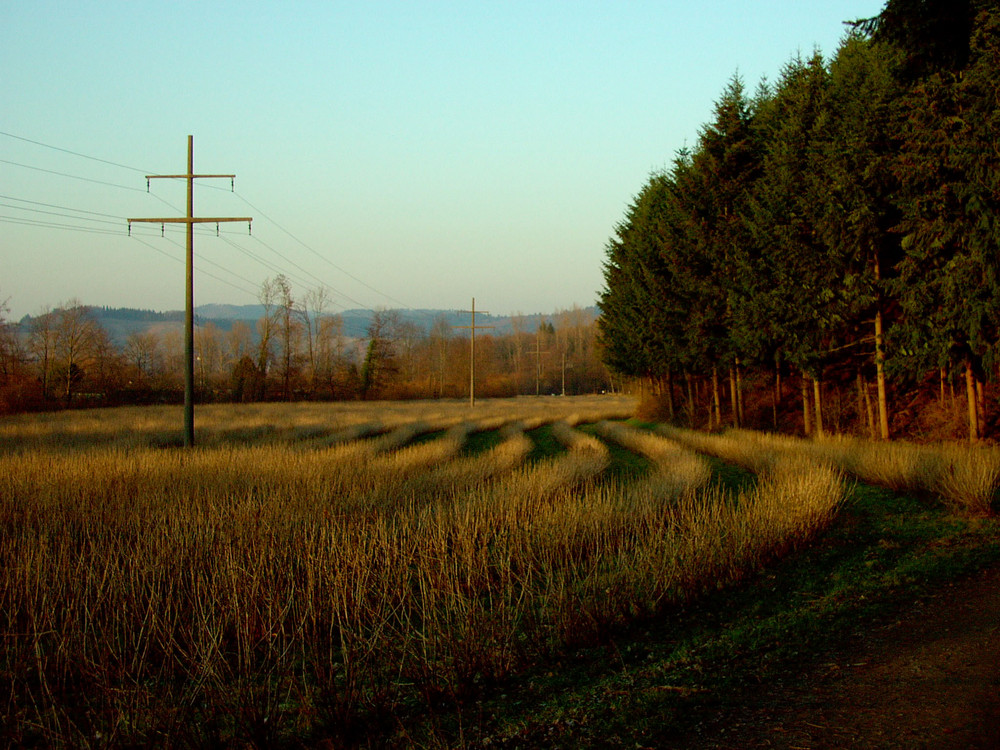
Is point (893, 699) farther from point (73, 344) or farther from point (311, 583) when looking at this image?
point (73, 344)

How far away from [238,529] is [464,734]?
4.56 meters

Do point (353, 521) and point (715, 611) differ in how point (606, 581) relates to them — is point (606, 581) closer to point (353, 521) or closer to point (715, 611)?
point (715, 611)

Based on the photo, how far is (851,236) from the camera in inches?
727

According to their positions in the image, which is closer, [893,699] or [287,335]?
[893,699]

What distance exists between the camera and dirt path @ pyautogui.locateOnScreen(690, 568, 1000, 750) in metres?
3.83

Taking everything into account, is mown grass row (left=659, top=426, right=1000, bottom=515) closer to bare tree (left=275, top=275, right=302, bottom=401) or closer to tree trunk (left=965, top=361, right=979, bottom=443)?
tree trunk (left=965, top=361, right=979, bottom=443)

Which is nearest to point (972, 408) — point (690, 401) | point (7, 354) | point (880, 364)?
point (880, 364)

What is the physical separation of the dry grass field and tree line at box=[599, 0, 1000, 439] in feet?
18.4

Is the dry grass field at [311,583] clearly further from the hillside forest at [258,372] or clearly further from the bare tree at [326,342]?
the bare tree at [326,342]

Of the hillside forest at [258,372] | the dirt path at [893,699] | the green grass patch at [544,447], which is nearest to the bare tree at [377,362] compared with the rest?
the hillside forest at [258,372]

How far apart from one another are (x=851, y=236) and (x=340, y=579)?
55.3ft

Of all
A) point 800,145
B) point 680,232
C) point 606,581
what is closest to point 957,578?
point 606,581

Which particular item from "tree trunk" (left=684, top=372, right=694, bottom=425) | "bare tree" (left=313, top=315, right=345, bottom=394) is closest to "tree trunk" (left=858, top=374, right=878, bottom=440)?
"tree trunk" (left=684, top=372, right=694, bottom=425)

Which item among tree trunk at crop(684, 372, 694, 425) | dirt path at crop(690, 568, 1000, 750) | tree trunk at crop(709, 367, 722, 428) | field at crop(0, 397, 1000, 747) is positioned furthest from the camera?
tree trunk at crop(684, 372, 694, 425)
